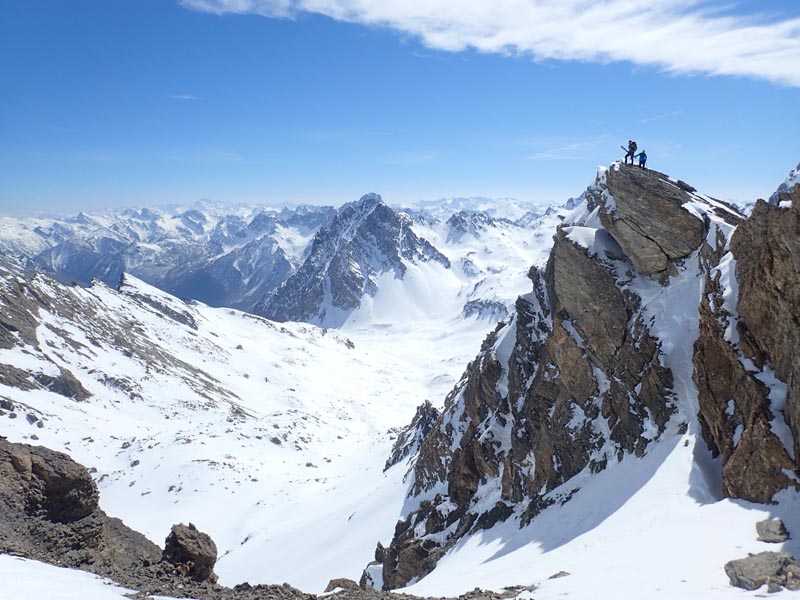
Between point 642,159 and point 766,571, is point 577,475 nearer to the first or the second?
point 766,571

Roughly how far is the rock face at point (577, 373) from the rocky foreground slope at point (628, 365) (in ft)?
0.31

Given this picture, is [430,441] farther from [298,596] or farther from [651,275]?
[298,596]

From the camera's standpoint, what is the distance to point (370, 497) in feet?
193

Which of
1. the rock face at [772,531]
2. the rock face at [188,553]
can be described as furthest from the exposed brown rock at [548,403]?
the rock face at [188,553]

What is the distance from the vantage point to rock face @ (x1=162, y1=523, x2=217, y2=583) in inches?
663

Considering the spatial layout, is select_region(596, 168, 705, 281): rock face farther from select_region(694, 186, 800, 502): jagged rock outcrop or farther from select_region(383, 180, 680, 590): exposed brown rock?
select_region(694, 186, 800, 502): jagged rock outcrop

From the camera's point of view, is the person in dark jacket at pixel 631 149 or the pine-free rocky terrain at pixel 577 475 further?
the person in dark jacket at pixel 631 149

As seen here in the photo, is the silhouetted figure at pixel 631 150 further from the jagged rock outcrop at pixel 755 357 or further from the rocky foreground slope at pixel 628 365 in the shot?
the jagged rock outcrop at pixel 755 357

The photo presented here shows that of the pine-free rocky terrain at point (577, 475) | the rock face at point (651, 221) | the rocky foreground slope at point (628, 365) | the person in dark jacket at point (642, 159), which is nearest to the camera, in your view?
the pine-free rocky terrain at point (577, 475)

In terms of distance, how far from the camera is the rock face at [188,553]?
663 inches

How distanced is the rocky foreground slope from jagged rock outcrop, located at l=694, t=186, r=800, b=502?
0.18 feet

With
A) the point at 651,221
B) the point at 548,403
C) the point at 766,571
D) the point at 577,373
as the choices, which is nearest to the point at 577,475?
the point at 548,403

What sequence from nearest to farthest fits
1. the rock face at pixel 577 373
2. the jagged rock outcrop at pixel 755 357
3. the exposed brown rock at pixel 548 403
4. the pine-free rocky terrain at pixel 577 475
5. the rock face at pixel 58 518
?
the rock face at pixel 58 518 < the pine-free rocky terrain at pixel 577 475 < the jagged rock outcrop at pixel 755 357 < the exposed brown rock at pixel 548 403 < the rock face at pixel 577 373

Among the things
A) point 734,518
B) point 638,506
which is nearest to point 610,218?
point 638,506
